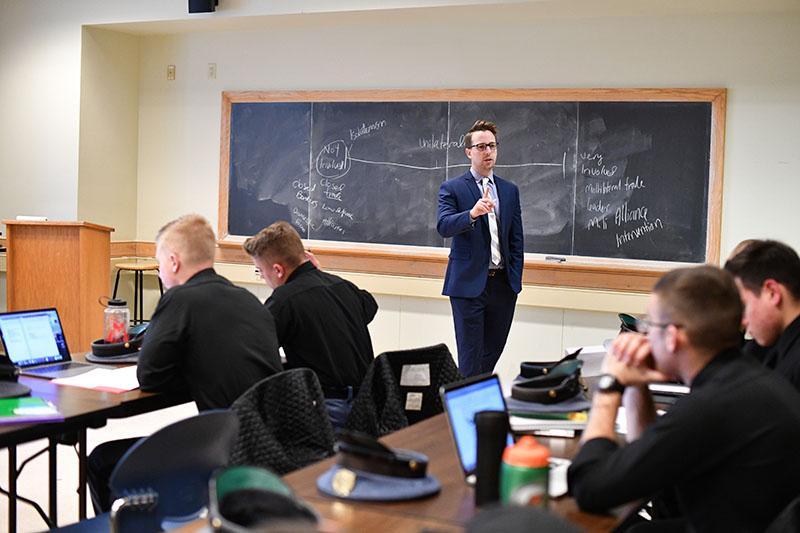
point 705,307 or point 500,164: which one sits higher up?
point 500,164

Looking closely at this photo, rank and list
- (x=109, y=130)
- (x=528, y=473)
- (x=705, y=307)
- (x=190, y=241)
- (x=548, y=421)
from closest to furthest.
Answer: (x=528, y=473) < (x=705, y=307) < (x=548, y=421) < (x=190, y=241) < (x=109, y=130)

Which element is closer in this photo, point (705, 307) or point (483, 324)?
point (705, 307)

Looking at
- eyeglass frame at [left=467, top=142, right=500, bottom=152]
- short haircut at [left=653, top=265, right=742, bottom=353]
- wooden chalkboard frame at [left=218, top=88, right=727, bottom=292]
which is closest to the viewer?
short haircut at [left=653, top=265, right=742, bottom=353]

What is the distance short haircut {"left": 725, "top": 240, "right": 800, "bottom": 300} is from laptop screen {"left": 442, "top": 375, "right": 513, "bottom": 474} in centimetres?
80

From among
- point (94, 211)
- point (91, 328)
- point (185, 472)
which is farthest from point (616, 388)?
point (94, 211)

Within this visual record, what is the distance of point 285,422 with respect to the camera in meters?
2.92

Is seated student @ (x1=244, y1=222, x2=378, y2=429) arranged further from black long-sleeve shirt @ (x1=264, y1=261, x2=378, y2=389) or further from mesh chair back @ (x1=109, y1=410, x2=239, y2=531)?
mesh chair back @ (x1=109, y1=410, x2=239, y2=531)

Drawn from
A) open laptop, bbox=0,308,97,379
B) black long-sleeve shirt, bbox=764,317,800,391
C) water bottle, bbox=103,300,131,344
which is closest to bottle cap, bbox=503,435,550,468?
black long-sleeve shirt, bbox=764,317,800,391

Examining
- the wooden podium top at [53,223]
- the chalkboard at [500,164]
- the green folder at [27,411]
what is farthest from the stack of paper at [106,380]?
the chalkboard at [500,164]

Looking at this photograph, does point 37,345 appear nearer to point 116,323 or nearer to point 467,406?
point 116,323

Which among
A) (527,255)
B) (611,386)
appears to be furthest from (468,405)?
(527,255)

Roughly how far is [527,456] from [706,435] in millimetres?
366

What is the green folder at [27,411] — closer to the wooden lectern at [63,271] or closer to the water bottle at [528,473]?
the water bottle at [528,473]

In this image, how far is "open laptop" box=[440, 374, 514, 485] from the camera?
2.29m
